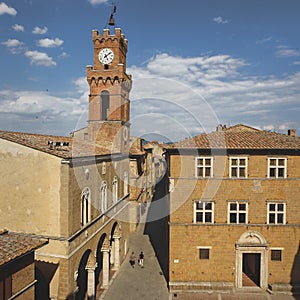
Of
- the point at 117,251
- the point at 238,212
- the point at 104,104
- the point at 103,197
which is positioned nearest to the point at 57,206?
the point at 103,197

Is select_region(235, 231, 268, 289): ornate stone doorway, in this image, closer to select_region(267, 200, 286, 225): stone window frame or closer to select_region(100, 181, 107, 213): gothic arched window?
select_region(267, 200, 286, 225): stone window frame

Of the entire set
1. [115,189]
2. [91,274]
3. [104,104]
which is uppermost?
[104,104]

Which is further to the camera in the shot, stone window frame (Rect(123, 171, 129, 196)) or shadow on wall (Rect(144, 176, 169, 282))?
stone window frame (Rect(123, 171, 129, 196))

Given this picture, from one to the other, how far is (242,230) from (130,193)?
14.9 meters

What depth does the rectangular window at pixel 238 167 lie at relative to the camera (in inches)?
794

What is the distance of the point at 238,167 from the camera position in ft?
66.3

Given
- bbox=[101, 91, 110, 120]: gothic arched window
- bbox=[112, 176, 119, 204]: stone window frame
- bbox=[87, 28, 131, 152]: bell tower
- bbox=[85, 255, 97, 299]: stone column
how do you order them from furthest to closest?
bbox=[101, 91, 110, 120]: gothic arched window
bbox=[87, 28, 131, 152]: bell tower
bbox=[112, 176, 119, 204]: stone window frame
bbox=[85, 255, 97, 299]: stone column

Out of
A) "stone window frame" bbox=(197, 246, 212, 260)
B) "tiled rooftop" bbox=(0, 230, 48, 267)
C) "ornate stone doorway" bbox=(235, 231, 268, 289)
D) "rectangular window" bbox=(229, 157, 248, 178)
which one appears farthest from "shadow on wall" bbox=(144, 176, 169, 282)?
"tiled rooftop" bbox=(0, 230, 48, 267)

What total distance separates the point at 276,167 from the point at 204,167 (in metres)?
4.91

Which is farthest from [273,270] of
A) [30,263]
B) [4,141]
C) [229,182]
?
[4,141]

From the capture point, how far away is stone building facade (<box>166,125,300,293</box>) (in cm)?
2016

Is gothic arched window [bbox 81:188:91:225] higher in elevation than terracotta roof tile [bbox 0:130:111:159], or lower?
lower

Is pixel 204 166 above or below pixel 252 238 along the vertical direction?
above

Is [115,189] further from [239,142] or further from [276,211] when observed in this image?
[276,211]
